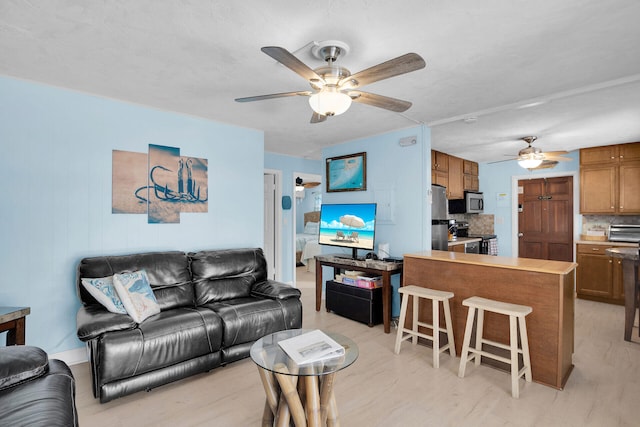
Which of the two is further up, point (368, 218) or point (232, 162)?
point (232, 162)

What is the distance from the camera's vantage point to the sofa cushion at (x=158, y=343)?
219cm

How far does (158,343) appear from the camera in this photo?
2.36 m

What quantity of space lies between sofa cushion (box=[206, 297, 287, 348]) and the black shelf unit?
3.73ft

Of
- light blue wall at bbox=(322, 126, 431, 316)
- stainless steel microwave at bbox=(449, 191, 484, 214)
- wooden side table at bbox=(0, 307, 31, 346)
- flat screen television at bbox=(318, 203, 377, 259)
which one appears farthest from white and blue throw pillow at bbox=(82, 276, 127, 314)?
stainless steel microwave at bbox=(449, 191, 484, 214)

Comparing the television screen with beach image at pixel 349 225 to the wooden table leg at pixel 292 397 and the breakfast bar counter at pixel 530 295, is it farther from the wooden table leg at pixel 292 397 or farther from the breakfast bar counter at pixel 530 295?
the wooden table leg at pixel 292 397

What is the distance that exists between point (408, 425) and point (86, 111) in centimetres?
358

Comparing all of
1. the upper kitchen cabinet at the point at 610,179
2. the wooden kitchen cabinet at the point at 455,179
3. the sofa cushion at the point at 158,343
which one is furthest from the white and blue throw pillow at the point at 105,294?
the upper kitchen cabinet at the point at 610,179

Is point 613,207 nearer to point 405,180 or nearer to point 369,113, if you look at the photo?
point 405,180

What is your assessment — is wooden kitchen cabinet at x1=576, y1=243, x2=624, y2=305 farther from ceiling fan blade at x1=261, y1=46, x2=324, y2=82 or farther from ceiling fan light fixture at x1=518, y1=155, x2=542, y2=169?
ceiling fan blade at x1=261, y1=46, x2=324, y2=82

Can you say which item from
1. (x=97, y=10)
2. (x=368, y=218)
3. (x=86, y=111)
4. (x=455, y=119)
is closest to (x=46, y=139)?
(x=86, y=111)

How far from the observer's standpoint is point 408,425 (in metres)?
2.02

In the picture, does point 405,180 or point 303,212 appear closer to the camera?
point 405,180

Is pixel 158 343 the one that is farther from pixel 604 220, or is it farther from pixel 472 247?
pixel 604 220

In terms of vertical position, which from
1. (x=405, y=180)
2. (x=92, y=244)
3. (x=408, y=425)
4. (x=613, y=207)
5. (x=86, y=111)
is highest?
(x=86, y=111)
